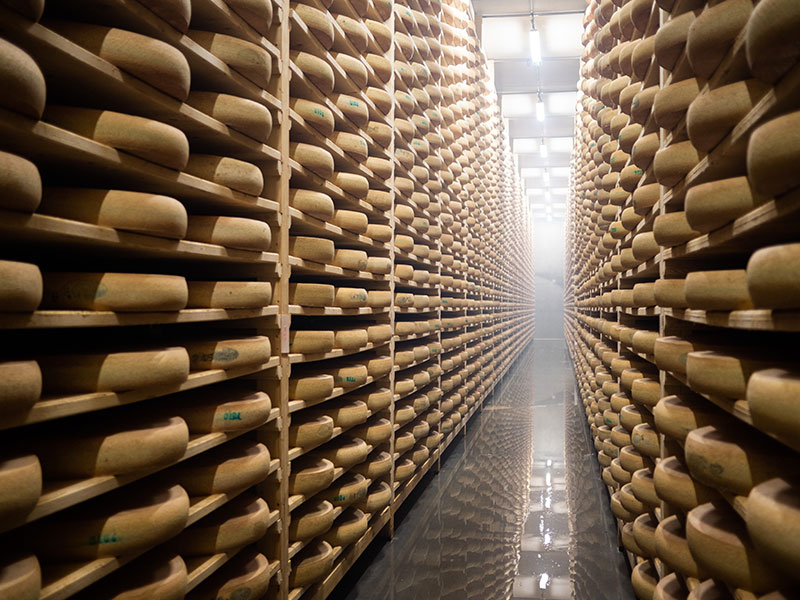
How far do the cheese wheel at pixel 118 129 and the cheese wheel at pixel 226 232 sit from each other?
331 millimetres

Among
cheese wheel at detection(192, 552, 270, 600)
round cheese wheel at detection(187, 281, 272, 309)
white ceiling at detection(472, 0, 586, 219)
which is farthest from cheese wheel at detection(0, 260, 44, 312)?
white ceiling at detection(472, 0, 586, 219)

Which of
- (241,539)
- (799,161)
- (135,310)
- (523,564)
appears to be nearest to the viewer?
(799,161)

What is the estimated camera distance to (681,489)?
1769mm

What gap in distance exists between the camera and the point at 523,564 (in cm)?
311

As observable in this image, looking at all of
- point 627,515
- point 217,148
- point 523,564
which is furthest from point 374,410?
point 217,148

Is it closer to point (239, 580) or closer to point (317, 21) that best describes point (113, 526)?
point (239, 580)

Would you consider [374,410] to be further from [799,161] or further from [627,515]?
[799,161]

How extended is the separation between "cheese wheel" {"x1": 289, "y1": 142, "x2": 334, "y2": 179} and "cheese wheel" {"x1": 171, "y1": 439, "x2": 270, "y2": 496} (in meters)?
1.03

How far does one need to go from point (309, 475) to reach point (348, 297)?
793 mm

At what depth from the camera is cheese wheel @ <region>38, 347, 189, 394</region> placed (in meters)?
1.40

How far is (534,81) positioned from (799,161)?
34.4 feet

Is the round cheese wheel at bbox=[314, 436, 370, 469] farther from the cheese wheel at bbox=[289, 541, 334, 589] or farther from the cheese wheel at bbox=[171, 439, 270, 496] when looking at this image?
the cheese wheel at bbox=[171, 439, 270, 496]

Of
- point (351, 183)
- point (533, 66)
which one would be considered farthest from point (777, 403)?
point (533, 66)

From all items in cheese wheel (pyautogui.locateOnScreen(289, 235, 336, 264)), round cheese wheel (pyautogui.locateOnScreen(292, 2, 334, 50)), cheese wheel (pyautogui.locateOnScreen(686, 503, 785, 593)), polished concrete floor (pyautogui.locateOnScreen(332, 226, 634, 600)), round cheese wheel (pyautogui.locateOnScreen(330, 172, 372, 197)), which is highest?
round cheese wheel (pyautogui.locateOnScreen(292, 2, 334, 50))
